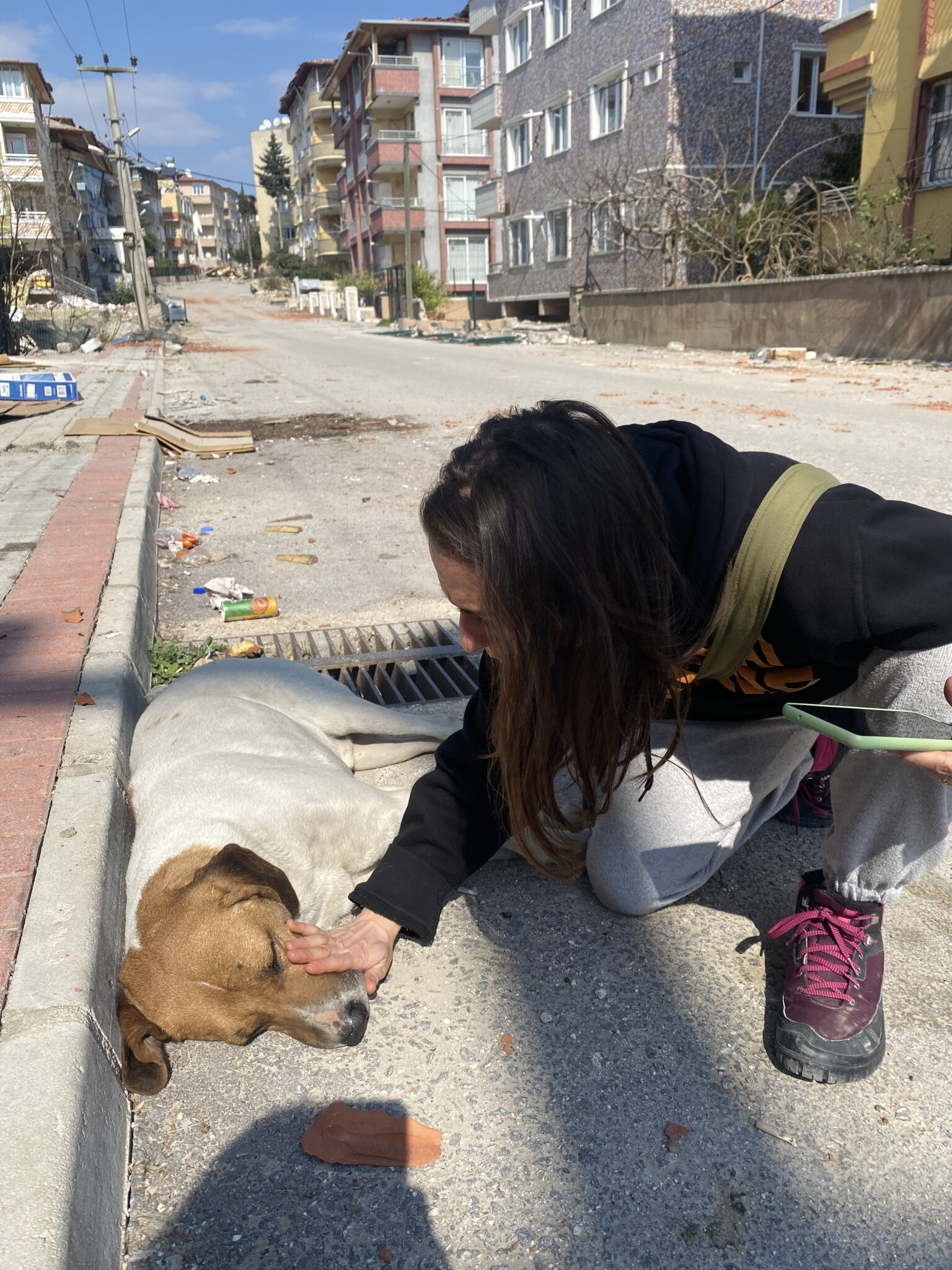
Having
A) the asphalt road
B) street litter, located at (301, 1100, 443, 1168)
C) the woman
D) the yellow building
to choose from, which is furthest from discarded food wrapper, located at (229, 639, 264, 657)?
the yellow building

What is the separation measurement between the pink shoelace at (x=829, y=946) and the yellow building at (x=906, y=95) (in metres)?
18.9

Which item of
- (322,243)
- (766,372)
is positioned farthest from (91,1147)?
(322,243)

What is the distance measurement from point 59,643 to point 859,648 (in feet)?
9.62

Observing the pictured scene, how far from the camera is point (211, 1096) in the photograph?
6.63 feet

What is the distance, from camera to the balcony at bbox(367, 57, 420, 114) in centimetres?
5066

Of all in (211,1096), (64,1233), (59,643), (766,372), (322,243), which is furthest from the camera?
(322,243)

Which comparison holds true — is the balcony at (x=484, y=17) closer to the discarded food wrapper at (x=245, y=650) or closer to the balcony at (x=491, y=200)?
the balcony at (x=491, y=200)

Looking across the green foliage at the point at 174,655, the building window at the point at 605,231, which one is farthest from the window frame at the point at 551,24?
the green foliage at the point at 174,655

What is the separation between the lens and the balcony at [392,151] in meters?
51.2

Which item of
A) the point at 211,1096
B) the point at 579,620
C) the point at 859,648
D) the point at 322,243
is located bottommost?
the point at 211,1096

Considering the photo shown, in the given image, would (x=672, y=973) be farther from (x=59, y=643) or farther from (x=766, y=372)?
(x=766, y=372)

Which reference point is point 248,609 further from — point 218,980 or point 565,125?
point 565,125

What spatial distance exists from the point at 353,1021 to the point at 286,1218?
0.42 metres

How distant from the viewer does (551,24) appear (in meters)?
31.8
